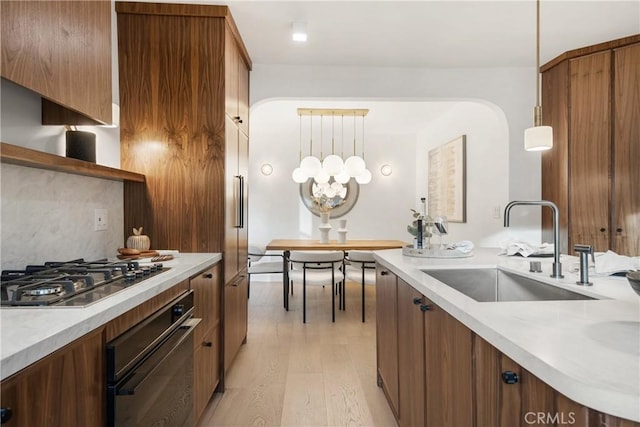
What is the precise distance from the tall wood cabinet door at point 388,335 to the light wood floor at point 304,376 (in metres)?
0.16

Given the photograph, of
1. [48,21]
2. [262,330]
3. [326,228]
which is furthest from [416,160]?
[48,21]

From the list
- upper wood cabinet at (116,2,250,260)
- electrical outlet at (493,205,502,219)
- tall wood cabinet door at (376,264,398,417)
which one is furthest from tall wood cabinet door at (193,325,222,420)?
electrical outlet at (493,205,502,219)

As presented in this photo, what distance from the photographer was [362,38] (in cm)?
268

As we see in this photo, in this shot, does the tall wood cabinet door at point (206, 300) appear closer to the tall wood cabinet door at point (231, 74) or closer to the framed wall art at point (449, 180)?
the tall wood cabinet door at point (231, 74)

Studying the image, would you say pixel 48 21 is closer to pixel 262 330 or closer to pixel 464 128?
pixel 262 330

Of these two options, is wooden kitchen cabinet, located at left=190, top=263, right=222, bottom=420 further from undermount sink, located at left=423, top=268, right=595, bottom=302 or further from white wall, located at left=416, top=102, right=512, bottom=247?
white wall, located at left=416, top=102, right=512, bottom=247

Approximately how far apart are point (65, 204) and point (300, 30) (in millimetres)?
1781

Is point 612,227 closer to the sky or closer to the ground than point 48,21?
closer to the ground

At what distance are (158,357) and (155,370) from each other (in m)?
0.05

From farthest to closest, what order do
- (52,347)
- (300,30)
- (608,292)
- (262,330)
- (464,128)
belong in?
(464,128) < (262,330) < (300,30) < (608,292) < (52,347)

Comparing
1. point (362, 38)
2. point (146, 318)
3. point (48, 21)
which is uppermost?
point (362, 38)

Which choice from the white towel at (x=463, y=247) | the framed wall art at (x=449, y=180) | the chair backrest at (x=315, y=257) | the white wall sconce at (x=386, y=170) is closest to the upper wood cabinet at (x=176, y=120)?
the white towel at (x=463, y=247)

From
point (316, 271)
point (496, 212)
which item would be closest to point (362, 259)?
point (316, 271)

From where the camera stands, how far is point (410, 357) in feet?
5.15
